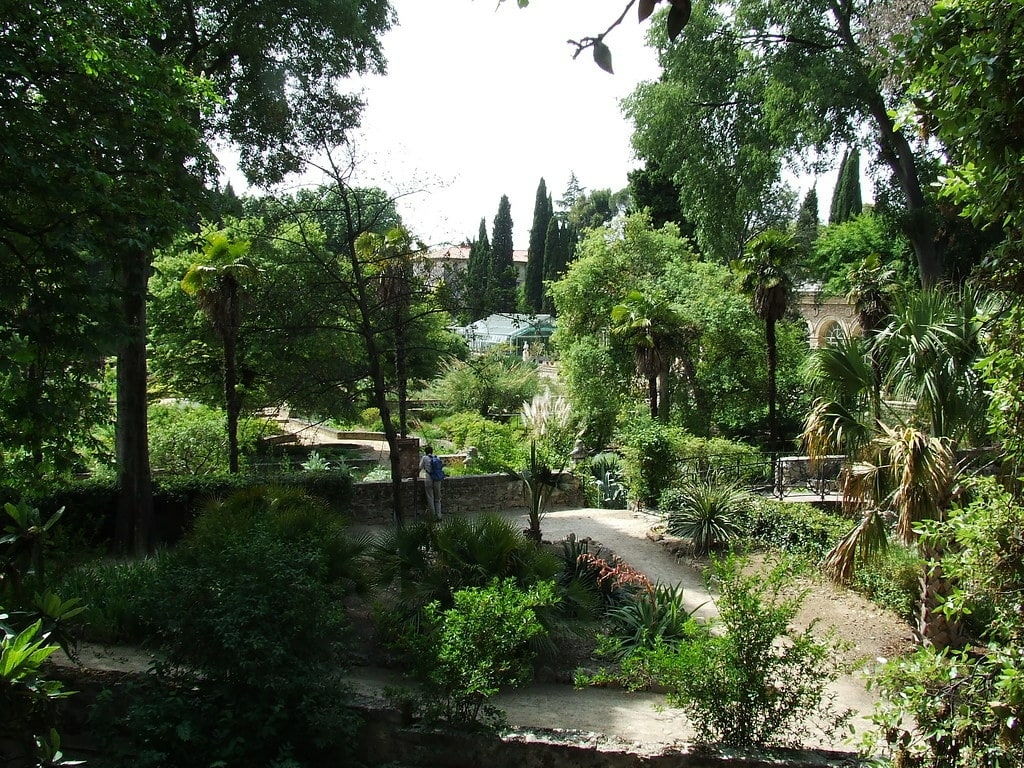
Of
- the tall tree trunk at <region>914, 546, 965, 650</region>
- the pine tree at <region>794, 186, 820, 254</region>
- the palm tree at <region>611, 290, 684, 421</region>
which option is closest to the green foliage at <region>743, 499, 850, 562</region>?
the tall tree trunk at <region>914, 546, 965, 650</region>

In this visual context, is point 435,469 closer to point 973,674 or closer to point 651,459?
point 651,459

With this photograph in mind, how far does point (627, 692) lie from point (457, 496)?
8289mm

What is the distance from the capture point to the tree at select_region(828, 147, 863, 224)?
155 ft

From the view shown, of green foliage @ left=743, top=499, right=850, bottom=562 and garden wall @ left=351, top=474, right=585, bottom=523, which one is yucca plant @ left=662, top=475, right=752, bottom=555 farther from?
garden wall @ left=351, top=474, right=585, bottom=523

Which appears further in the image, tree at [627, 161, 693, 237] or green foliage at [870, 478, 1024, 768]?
tree at [627, 161, 693, 237]

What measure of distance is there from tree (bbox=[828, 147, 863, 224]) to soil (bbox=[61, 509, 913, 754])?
139ft

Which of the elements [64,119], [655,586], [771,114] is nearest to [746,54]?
[771,114]

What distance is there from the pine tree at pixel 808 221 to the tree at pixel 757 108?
20.9m

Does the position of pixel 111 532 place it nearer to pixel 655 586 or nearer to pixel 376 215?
pixel 376 215

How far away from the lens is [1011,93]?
336 cm

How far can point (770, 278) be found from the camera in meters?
18.9

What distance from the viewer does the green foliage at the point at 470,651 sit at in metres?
5.14

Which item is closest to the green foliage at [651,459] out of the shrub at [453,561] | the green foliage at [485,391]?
the shrub at [453,561]

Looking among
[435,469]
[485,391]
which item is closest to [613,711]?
[435,469]
